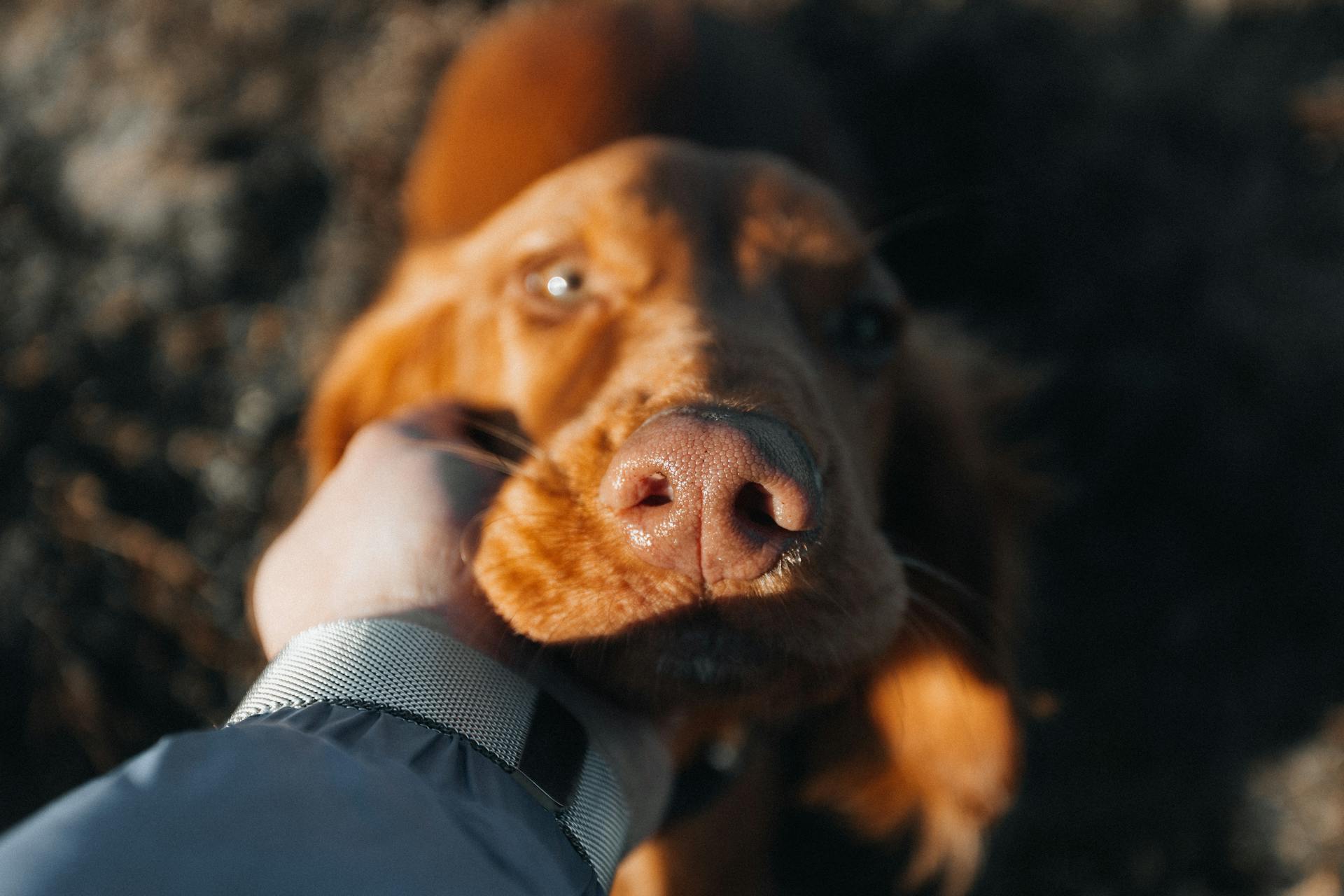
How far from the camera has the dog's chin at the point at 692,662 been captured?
1.20 metres

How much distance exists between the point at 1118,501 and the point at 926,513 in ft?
3.71

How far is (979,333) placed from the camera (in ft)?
9.93

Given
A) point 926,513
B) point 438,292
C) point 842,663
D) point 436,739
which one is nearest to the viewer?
point 436,739

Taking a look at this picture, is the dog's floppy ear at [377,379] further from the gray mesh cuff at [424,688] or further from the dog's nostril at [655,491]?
the dog's nostril at [655,491]

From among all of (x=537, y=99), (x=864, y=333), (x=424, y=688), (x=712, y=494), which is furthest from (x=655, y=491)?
(x=537, y=99)

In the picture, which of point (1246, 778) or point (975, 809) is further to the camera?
point (1246, 778)

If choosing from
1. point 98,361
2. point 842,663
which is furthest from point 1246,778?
point 98,361

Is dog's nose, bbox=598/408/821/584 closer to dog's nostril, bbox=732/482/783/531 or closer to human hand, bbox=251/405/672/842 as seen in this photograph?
dog's nostril, bbox=732/482/783/531

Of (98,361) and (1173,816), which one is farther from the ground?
(98,361)

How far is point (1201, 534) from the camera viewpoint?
3035 mm

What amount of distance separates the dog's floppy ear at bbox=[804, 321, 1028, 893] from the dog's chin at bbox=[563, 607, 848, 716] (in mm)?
657

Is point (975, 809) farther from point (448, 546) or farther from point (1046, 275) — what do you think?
point (1046, 275)

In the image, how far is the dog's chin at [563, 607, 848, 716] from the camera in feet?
3.94

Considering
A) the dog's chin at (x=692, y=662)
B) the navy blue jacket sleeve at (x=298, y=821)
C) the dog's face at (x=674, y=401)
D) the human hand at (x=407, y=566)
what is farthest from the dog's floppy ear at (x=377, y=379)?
the navy blue jacket sleeve at (x=298, y=821)
